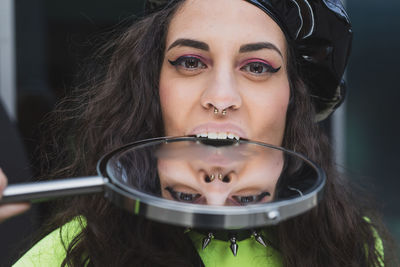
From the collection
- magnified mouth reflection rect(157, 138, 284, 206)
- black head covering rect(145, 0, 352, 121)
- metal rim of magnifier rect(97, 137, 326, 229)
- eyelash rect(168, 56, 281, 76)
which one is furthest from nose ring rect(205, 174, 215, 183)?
black head covering rect(145, 0, 352, 121)

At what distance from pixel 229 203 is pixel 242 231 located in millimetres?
393

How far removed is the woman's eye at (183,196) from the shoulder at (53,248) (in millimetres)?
482

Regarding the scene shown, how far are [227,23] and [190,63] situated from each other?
0.14m

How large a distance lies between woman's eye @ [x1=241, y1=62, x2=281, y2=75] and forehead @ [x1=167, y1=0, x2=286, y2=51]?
0.20 feet

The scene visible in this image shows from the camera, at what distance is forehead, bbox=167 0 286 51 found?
1.20 metres

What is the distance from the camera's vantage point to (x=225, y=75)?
46.3 inches

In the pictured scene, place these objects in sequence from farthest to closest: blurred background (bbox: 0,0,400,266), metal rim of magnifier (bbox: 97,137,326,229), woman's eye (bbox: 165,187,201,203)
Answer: blurred background (bbox: 0,0,400,266) < woman's eye (bbox: 165,187,201,203) < metal rim of magnifier (bbox: 97,137,326,229)

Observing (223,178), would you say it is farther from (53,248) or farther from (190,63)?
(53,248)

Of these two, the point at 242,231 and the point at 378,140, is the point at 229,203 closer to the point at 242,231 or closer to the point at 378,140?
the point at 242,231

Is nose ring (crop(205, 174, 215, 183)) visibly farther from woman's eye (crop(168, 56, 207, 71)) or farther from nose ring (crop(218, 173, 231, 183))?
woman's eye (crop(168, 56, 207, 71))

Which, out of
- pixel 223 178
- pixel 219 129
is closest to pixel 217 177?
pixel 223 178

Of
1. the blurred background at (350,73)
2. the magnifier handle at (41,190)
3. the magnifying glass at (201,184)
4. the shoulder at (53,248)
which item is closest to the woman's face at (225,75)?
the magnifying glass at (201,184)

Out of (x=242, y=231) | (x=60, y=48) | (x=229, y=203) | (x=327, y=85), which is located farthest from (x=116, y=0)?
(x=229, y=203)

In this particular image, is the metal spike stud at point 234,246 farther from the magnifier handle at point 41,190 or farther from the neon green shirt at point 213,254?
the magnifier handle at point 41,190
